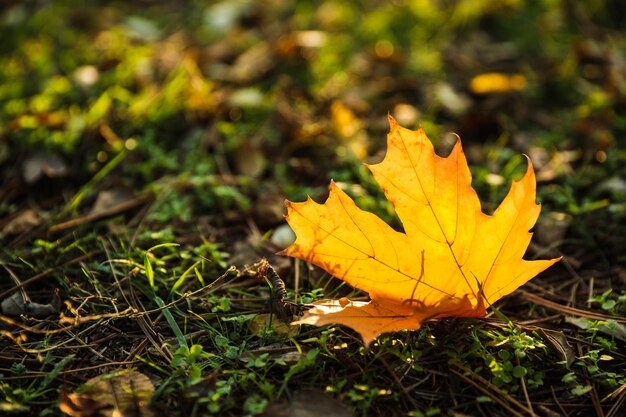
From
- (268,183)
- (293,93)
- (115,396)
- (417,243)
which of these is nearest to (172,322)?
(115,396)

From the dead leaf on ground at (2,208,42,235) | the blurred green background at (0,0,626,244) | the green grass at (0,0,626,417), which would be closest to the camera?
the green grass at (0,0,626,417)

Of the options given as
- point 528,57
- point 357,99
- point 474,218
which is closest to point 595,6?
point 528,57

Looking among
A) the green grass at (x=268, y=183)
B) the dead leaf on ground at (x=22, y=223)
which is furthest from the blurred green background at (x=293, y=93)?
the dead leaf on ground at (x=22, y=223)

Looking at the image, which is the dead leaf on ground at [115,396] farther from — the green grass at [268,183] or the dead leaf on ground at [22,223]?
the dead leaf on ground at [22,223]

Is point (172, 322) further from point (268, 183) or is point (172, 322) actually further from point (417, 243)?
point (268, 183)

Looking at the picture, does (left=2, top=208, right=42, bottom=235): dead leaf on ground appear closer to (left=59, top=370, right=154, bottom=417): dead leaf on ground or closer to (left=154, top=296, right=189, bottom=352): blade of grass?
(left=154, top=296, right=189, bottom=352): blade of grass

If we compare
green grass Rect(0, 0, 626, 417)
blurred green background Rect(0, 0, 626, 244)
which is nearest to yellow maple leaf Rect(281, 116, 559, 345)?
green grass Rect(0, 0, 626, 417)

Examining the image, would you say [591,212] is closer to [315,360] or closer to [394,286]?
[394,286]
